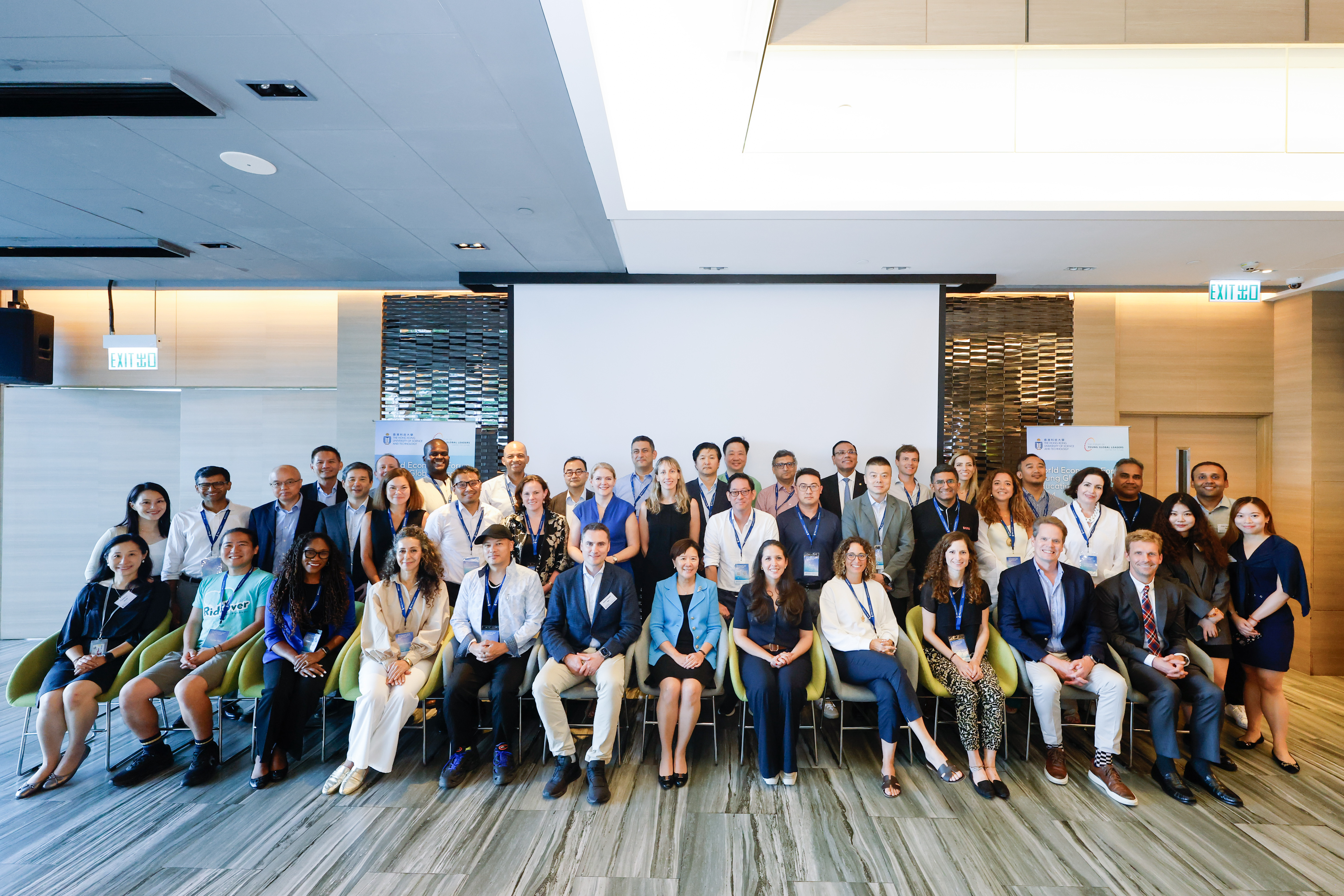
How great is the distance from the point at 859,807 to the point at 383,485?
3639 millimetres

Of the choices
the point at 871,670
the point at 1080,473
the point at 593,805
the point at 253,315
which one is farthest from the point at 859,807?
the point at 253,315

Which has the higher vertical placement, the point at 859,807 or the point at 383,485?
the point at 383,485

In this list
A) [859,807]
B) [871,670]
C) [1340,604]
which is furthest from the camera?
[1340,604]

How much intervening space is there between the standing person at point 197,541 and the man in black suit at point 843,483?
4.31m

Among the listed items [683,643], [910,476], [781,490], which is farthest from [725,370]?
[683,643]

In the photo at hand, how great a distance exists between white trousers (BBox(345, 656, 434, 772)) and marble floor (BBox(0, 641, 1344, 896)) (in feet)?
0.56

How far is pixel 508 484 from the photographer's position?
4852 mm

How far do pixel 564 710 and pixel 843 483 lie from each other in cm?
285

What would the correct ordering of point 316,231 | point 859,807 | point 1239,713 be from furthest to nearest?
1. point 316,231
2. point 1239,713
3. point 859,807

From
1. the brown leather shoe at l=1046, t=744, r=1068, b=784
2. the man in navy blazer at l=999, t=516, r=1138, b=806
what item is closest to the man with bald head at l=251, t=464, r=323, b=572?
the man in navy blazer at l=999, t=516, r=1138, b=806

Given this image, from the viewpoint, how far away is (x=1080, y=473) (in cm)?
462

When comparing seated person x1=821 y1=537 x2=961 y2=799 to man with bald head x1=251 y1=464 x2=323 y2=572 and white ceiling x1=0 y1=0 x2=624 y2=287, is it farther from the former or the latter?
man with bald head x1=251 y1=464 x2=323 y2=572

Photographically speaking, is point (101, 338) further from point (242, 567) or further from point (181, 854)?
point (181, 854)

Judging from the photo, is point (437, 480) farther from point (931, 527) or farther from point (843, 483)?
point (931, 527)
